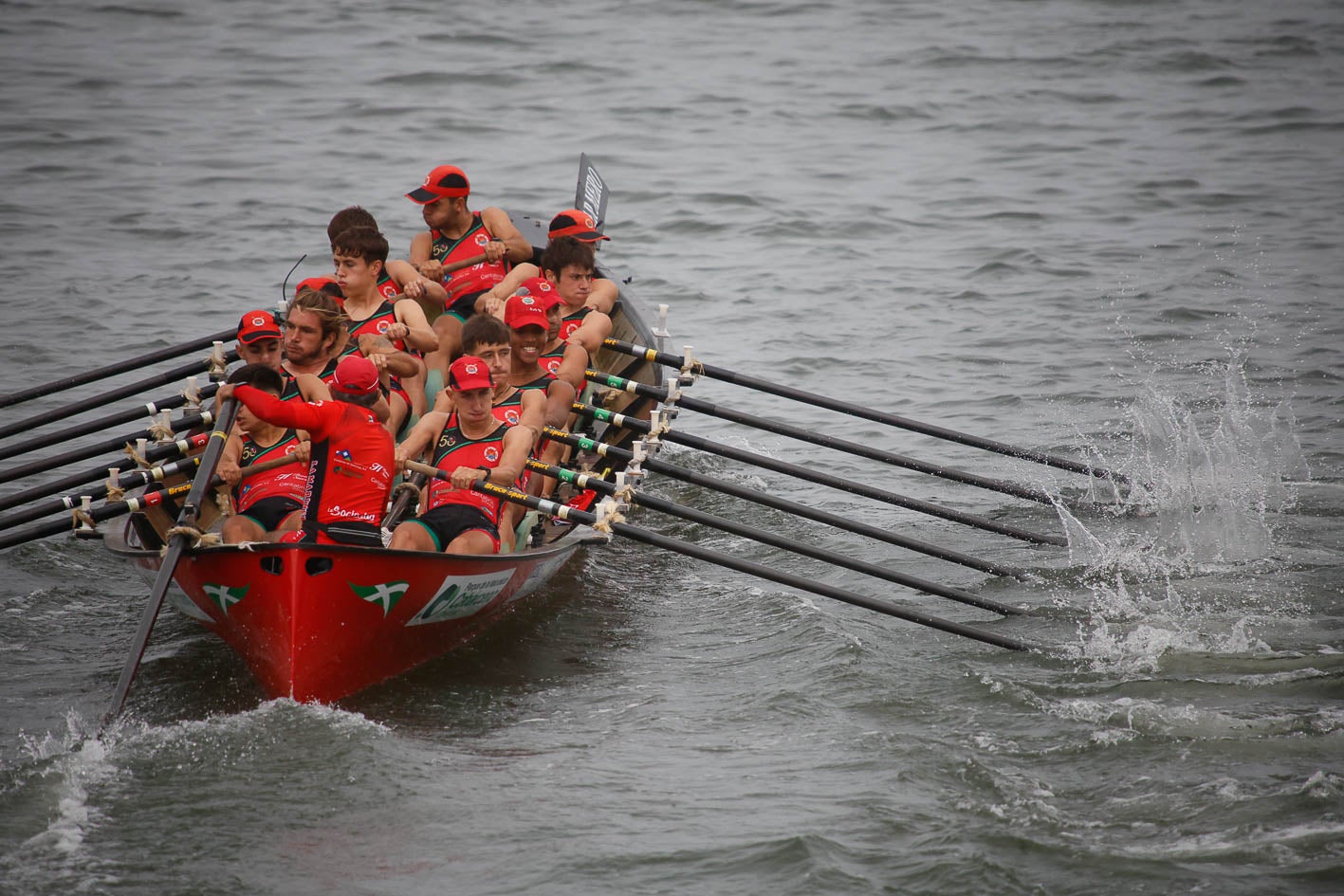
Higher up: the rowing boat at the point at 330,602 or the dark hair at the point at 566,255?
the dark hair at the point at 566,255

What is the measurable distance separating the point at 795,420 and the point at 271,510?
563 centimetres

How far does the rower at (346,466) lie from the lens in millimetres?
5680

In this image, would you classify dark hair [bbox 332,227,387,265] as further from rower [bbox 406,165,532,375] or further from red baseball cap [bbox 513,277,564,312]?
rower [bbox 406,165,532,375]

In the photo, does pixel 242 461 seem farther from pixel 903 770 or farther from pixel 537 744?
pixel 903 770

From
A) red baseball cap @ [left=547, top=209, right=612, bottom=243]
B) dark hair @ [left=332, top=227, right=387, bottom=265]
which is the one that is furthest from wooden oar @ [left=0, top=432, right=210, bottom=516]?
red baseball cap @ [left=547, top=209, right=612, bottom=243]

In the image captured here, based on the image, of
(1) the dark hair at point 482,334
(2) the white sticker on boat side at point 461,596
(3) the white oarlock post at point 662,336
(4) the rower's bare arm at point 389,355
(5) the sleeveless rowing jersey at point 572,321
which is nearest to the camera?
(2) the white sticker on boat side at point 461,596

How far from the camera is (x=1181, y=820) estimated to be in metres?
5.12

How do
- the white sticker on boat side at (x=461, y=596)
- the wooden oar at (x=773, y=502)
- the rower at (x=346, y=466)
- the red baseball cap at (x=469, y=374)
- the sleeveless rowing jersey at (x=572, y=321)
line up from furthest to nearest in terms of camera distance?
1. the sleeveless rowing jersey at (x=572, y=321)
2. the wooden oar at (x=773, y=502)
3. the red baseball cap at (x=469, y=374)
4. the white sticker on boat side at (x=461, y=596)
5. the rower at (x=346, y=466)

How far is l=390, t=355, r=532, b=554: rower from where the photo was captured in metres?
6.15

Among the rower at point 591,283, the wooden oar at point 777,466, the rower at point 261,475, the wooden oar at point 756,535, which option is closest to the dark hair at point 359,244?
the rower at point 591,283

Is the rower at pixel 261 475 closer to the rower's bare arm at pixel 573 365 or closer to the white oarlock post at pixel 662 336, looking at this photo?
the rower's bare arm at pixel 573 365

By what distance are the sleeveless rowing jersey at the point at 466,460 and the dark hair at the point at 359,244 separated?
1262mm

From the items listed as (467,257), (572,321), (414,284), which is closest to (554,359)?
(572,321)

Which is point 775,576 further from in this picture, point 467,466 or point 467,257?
point 467,257
